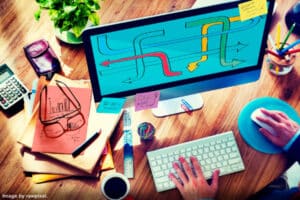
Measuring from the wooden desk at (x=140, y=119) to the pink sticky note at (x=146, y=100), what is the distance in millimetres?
100

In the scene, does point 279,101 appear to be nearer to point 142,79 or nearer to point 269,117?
point 269,117

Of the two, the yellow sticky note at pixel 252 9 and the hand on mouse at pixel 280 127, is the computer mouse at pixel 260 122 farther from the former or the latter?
the yellow sticky note at pixel 252 9

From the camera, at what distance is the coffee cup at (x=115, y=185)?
1170mm

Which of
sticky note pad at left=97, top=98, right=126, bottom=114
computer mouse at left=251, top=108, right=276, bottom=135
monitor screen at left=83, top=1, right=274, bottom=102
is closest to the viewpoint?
monitor screen at left=83, top=1, right=274, bottom=102

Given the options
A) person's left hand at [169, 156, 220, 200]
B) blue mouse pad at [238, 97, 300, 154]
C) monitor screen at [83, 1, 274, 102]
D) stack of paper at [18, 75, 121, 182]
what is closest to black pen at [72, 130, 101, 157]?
stack of paper at [18, 75, 121, 182]

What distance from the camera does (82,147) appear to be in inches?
50.0

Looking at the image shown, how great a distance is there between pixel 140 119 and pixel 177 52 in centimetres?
30

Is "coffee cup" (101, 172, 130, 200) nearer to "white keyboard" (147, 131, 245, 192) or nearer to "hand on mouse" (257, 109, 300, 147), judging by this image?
"white keyboard" (147, 131, 245, 192)

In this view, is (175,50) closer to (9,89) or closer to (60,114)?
(60,114)

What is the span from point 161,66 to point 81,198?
0.47m

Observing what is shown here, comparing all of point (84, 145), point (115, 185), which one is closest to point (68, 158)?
point (84, 145)

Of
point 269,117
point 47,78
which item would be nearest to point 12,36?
point 47,78

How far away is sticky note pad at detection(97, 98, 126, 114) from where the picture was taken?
4.06ft

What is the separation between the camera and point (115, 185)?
1186 mm
